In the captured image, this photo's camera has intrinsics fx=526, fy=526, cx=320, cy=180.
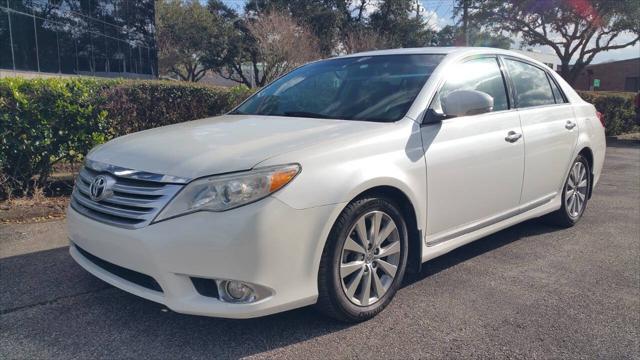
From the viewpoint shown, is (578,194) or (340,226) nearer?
(340,226)

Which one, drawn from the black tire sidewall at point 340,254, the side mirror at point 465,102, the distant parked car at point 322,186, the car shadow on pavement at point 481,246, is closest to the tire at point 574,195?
the car shadow on pavement at point 481,246

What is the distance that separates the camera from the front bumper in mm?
2600

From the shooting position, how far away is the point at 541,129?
4551 mm

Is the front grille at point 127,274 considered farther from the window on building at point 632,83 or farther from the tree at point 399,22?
the window on building at point 632,83

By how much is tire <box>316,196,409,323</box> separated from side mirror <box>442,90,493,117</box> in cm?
80

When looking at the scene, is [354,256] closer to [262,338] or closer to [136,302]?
[262,338]

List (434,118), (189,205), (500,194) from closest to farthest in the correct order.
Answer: (189,205) → (434,118) → (500,194)

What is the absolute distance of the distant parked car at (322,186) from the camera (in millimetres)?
2652

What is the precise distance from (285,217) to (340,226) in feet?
1.23

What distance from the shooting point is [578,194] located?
5.38 m

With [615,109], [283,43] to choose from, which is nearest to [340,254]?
[615,109]

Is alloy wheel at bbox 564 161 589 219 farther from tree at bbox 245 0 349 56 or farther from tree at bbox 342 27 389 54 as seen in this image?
tree at bbox 245 0 349 56

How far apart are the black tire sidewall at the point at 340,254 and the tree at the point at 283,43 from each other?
2599 cm

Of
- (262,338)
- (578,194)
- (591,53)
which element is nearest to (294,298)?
(262,338)
